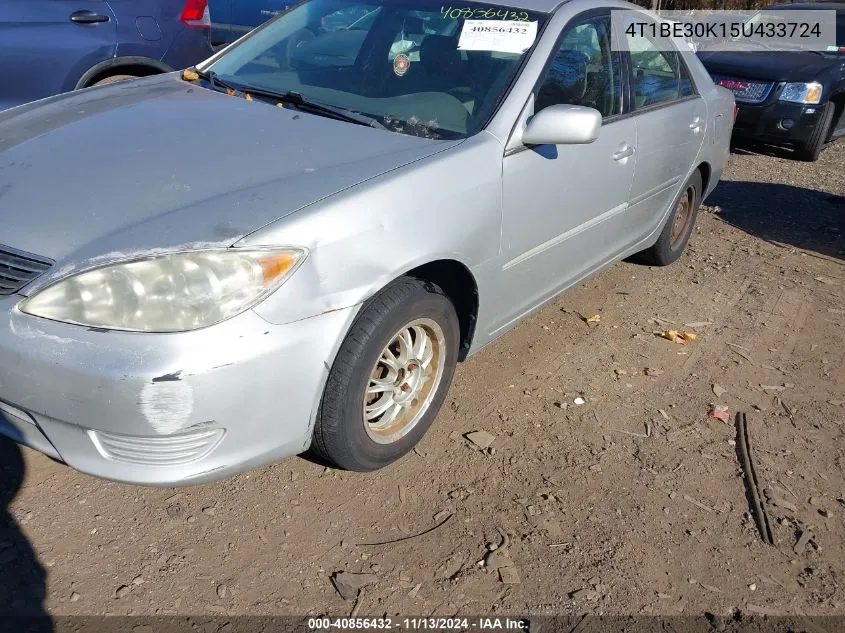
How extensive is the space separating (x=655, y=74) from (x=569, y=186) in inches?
51.8

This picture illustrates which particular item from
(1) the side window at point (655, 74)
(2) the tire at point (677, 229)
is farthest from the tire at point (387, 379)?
(2) the tire at point (677, 229)

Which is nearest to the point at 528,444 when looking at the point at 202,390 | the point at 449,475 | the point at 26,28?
the point at 449,475

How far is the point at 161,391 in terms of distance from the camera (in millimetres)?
2123

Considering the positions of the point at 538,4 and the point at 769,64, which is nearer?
the point at 538,4

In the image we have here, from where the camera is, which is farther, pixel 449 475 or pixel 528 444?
pixel 528 444

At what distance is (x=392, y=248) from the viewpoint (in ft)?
8.36

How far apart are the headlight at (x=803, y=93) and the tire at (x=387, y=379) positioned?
689 centimetres

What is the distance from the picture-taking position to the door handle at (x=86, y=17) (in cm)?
541

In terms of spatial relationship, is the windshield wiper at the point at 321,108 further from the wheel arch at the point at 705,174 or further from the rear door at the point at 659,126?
the wheel arch at the point at 705,174

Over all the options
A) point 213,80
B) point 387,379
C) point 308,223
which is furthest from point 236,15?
point 308,223

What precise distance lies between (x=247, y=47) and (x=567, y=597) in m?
2.97

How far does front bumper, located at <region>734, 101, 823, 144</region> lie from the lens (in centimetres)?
824

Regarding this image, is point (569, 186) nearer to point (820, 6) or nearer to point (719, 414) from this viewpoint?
point (719, 414)

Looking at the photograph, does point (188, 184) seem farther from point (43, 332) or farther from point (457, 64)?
point (457, 64)
